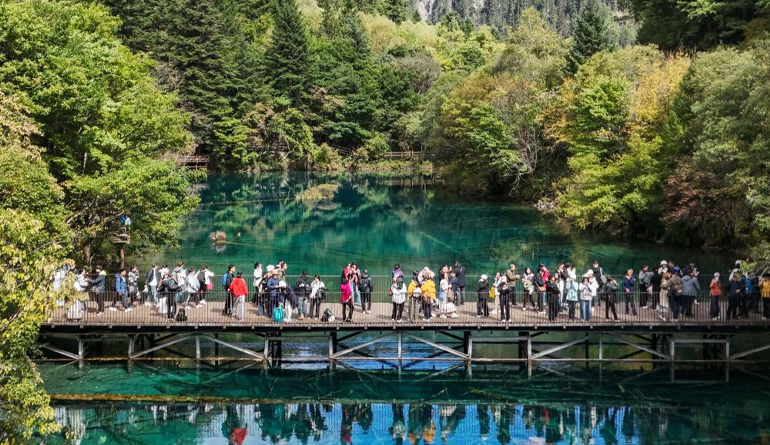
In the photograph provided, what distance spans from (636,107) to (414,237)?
51.2 feet

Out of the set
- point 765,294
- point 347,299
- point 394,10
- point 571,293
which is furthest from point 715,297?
point 394,10

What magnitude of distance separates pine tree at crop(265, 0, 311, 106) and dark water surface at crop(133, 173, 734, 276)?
73.1 feet

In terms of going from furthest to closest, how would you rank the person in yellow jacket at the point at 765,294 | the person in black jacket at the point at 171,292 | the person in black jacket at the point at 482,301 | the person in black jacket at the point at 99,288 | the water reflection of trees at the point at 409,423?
1. the person in black jacket at the point at 482,301
2. the person in black jacket at the point at 99,288
3. the person in black jacket at the point at 171,292
4. the person in yellow jacket at the point at 765,294
5. the water reflection of trees at the point at 409,423

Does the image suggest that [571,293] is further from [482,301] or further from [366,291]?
[366,291]

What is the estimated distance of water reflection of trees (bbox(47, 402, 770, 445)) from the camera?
22.0m

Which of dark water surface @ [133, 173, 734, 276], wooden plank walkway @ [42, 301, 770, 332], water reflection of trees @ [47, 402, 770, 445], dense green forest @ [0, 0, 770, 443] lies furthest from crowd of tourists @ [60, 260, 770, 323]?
dark water surface @ [133, 173, 734, 276]

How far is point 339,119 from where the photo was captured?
103 meters

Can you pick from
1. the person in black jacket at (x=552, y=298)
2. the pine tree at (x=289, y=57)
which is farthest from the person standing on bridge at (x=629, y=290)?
the pine tree at (x=289, y=57)

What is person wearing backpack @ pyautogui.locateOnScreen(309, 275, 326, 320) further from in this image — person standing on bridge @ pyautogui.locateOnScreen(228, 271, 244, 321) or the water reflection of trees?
the water reflection of trees

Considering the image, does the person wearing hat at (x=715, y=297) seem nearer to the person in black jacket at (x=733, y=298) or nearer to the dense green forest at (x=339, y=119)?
the person in black jacket at (x=733, y=298)

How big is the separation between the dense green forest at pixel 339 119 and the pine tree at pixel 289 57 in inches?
9.1

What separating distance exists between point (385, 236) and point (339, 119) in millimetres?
49581

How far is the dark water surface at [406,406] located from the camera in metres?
22.2

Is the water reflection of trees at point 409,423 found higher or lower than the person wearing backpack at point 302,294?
lower
